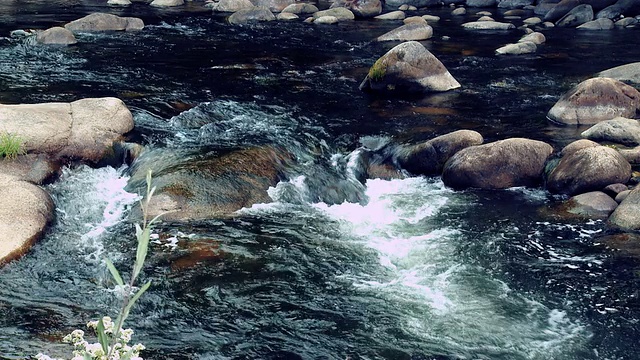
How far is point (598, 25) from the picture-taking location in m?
23.7

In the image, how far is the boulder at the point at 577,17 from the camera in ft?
80.5

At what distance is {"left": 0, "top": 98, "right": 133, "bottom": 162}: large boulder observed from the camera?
35.0 ft

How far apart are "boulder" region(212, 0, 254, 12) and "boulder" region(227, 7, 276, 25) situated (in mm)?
2090

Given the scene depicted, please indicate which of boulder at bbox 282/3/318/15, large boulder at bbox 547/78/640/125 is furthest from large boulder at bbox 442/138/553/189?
boulder at bbox 282/3/318/15

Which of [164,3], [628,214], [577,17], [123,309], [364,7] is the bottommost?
[164,3]

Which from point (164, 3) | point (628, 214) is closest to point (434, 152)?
point (628, 214)

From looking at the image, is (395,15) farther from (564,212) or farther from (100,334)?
(100,334)

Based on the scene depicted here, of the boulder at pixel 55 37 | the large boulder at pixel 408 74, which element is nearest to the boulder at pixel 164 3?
the boulder at pixel 55 37

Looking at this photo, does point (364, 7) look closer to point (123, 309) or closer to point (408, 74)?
point (408, 74)

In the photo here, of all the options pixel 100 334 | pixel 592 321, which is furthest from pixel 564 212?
pixel 100 334

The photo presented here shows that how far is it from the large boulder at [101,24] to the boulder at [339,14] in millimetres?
6876

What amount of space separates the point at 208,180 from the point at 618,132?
22.3 ft

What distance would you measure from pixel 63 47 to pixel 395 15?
42.0ft

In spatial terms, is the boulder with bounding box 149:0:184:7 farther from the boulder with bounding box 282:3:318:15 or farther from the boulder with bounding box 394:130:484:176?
the boulder with bounding box 394:130:484:176
